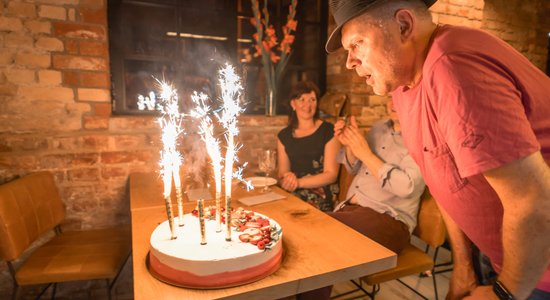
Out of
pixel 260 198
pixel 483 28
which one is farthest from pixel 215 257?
pixel 483 28

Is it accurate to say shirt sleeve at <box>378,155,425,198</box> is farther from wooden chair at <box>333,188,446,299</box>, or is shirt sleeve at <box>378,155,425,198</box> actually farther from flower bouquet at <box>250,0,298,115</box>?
flower bouquet at <box>250,0,298,115</box>

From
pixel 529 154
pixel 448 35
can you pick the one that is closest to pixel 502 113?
pixel 529 154

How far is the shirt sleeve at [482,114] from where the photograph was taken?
670mm

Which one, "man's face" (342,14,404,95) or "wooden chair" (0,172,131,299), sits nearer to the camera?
"man's face" (342,14,404,95)

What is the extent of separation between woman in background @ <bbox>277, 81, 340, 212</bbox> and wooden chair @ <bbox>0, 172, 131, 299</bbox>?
1.18 m

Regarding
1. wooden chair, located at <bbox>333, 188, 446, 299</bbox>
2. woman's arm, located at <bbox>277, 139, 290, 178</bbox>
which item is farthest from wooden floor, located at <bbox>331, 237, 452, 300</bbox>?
woman's arm, located at <bbox>277, 139, 290, 178</bbox>

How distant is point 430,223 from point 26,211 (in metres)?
2.22

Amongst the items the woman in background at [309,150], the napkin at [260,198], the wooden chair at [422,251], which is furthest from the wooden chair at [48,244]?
the wooden chair at [422,251]

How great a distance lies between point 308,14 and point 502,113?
9.00ft

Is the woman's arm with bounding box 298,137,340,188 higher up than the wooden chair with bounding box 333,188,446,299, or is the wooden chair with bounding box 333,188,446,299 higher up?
the woman's arm with bounding box 298,137,340,188

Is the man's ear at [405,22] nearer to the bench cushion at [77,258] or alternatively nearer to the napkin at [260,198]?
the napkin at [260,198]

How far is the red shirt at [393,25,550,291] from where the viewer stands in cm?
67

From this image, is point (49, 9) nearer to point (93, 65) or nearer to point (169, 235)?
point (93, 65)

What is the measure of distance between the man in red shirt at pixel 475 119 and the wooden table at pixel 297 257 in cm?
34
